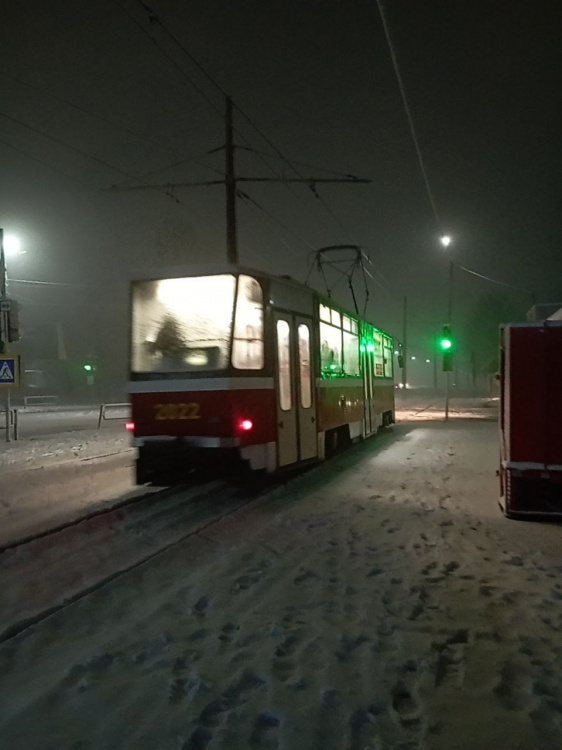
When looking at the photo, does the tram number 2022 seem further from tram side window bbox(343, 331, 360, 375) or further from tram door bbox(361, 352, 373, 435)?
tram door bbox(361, 352, 373, 435)

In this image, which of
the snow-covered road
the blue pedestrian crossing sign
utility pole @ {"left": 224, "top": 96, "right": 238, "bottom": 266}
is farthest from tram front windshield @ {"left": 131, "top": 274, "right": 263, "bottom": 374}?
utility pole @ {"left": 224, "top": 96, "right": 238, "bottom": 266}

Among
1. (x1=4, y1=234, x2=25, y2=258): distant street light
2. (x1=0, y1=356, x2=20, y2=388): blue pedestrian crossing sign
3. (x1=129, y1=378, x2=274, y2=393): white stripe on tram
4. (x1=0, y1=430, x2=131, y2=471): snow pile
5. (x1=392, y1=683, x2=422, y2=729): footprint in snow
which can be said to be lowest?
(x1=392, y1=683, x2=422, y2=729): footprint in snow

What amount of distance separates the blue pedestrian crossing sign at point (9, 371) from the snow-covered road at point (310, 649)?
1039cm

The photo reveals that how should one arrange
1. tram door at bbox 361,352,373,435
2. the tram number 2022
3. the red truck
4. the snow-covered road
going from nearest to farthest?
the snow-covered road → the red truck → the tram number 2022 → tram door at bbox 361,352,373,435

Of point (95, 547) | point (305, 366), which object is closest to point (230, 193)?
point (305, 366)

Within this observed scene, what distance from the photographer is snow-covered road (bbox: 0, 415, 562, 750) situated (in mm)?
3584

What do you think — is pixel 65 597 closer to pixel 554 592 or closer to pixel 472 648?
pixel 472 648

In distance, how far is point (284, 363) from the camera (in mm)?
11797

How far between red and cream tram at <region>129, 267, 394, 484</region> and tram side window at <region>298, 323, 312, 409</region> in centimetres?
26

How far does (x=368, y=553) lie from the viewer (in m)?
7.12

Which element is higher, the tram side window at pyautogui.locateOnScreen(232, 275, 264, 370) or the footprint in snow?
the tram side window at pyautogui.locateOnScreen(232, 275, 264, 370)

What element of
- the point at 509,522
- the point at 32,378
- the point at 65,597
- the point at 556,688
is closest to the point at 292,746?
Result: the point at 556,688

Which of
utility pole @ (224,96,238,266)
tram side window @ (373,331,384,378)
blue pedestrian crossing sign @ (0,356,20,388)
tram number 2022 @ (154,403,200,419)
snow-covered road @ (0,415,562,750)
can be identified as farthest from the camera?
tram side window @ (373,331,384,378)

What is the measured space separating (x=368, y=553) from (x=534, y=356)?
3311 mm
